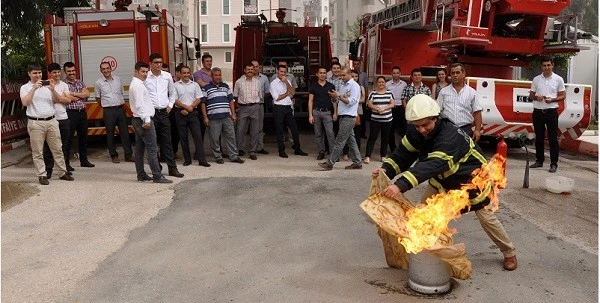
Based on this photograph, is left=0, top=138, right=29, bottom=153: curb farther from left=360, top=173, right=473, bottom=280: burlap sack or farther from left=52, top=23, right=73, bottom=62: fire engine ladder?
left=360, top=173, right=473, bottom=280: burlap sack

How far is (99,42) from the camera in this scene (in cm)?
1088

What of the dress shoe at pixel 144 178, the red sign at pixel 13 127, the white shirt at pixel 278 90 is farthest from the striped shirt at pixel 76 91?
the white shirt at pixel 278 90

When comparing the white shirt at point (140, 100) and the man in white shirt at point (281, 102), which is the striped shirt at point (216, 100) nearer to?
the man in white shirt at point (281, 102)

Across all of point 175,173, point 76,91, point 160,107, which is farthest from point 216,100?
point 76,91

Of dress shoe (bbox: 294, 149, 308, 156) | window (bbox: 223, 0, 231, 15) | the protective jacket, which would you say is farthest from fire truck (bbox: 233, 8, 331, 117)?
window (bbox: 223, 0, 231, 15)

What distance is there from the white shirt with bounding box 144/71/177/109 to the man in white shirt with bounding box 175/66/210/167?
221 mm

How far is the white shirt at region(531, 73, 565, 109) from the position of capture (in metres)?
8.46

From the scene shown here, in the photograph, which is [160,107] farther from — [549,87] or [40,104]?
[549,87]

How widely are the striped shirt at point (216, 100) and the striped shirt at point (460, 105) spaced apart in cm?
368

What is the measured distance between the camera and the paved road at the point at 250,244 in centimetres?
421

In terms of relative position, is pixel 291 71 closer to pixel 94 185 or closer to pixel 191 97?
pixel 191 97

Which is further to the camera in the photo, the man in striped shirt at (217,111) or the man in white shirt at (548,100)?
the man in striped shirt at (217,111)

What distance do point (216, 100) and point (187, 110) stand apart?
0.57m

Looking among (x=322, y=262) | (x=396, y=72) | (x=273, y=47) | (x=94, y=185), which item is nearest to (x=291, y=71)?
(x=273, y=47)
